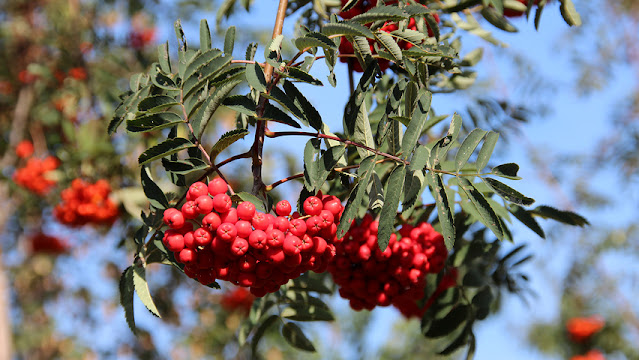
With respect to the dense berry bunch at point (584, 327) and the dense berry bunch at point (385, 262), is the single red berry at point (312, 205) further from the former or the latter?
the dense berry bunch at point (584, 327)

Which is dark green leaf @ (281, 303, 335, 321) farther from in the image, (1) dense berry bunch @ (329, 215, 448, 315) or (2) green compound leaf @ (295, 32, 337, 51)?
(2) green compound leaf @ (295, 32, 337, 51)

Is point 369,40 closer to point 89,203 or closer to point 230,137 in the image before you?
point 230,137

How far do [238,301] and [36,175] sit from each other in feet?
6.74

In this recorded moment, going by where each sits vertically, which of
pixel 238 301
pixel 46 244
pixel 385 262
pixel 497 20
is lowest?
pixel 238 301

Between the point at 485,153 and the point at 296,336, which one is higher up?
the point at 485,153

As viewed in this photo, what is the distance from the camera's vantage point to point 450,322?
1941 mm

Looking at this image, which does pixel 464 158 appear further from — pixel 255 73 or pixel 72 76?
pixel 72 76

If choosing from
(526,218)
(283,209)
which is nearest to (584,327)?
(526,218)

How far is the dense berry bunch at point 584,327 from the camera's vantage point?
6844 millimetres

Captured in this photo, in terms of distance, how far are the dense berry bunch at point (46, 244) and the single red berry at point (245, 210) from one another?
5.14 metres

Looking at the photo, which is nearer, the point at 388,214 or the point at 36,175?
the point at 388,214

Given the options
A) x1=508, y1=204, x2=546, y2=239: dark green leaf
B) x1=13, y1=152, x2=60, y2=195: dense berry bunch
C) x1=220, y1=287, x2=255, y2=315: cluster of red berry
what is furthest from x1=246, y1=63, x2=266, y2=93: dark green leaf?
x1=220, y1=287, x2=255, y2=315: cluster of red berry

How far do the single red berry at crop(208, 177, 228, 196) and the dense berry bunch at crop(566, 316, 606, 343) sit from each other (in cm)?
675

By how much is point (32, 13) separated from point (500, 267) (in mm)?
5871
